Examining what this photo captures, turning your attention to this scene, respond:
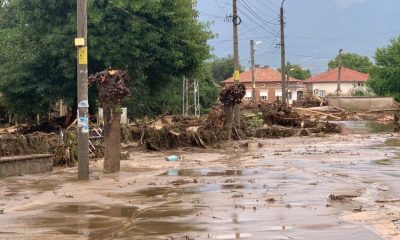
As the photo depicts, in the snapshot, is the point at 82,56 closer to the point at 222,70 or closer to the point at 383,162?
the point at 383,162

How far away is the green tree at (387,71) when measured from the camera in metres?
71.1

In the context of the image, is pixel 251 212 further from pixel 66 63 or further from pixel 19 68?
pixel 19 68

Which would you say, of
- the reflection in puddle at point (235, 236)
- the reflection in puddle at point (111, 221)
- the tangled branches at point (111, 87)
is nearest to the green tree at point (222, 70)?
the tangled branches at point (111, 87)

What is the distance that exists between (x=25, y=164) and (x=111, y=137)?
2542 millimetres

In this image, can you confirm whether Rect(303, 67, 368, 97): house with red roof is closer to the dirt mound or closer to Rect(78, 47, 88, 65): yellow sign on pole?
the dirt mound

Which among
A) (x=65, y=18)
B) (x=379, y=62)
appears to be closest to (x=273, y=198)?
(x=65, y=18)

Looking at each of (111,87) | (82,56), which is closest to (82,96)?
(82,56)

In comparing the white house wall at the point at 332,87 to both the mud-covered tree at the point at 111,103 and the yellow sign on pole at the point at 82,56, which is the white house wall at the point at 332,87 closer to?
the mud-covered tree at the point at 111,103

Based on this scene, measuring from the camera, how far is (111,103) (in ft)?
51.1

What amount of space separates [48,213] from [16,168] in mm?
6596

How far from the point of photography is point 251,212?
Result: 31.0ft

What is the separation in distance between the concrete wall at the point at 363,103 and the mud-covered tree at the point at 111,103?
4521cm

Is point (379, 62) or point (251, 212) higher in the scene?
point (379, 62)

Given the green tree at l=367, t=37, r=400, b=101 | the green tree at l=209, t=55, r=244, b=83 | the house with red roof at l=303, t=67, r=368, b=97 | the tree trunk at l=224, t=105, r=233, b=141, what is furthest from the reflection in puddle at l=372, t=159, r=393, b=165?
the house with red roof at l=303, t=67, r=368, b=97
